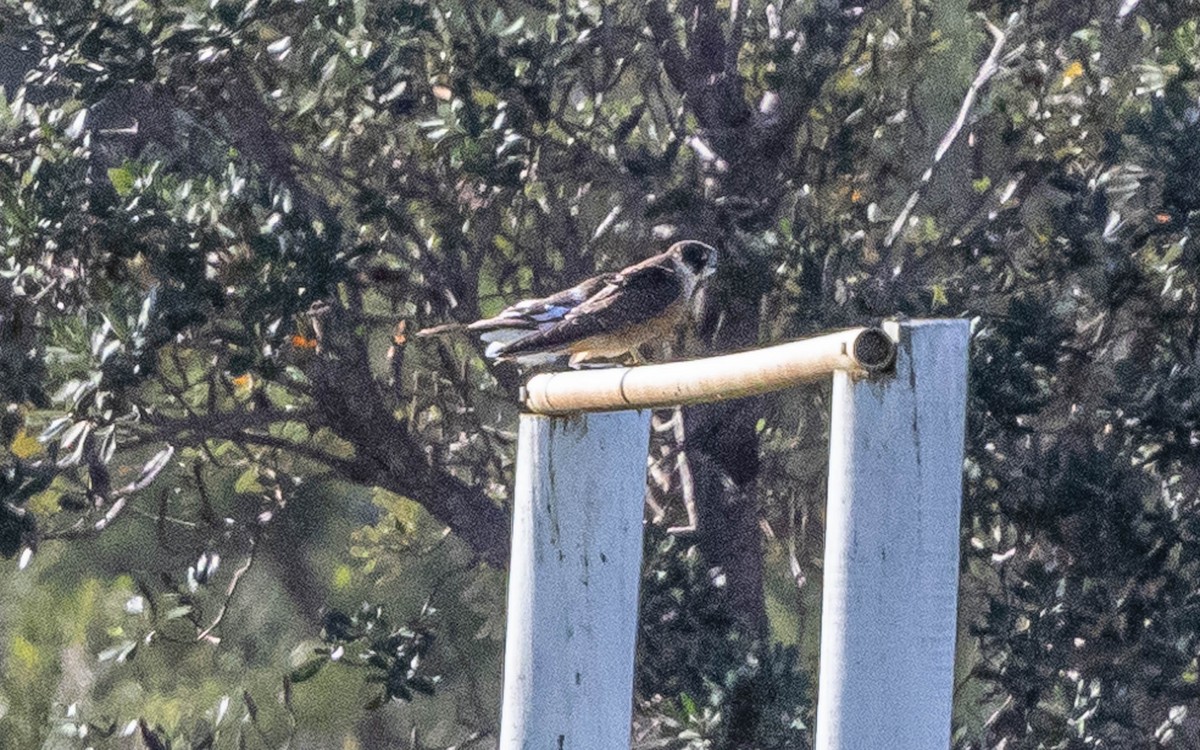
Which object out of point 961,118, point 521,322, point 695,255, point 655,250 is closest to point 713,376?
point 521,322

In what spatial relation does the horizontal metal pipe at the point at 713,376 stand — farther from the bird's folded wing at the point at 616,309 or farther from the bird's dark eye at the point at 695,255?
the bird's dark eye at the point at 695,255

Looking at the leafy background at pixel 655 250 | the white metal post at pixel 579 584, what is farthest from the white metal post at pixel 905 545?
the leafy background at pixel 655 250

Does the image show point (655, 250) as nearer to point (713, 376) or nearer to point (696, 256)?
point (696, 256)

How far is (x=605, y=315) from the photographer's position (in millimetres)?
5137

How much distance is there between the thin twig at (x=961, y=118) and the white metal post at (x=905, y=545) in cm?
432

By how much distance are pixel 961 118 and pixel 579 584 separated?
4068mm

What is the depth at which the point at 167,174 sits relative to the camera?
241 inches

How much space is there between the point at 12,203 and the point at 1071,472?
348 cm

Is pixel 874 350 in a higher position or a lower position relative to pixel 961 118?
lower

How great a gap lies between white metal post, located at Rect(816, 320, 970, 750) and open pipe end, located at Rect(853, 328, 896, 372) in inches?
0.5

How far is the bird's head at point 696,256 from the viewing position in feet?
19.5

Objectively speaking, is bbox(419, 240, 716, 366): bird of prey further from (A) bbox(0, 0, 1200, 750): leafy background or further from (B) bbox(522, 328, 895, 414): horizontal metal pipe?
(B) bbox(522, 328, 895, 414): horizontal metal pipe

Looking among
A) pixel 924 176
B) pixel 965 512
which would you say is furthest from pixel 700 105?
pixel 965 512

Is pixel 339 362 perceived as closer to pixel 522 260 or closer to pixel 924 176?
pixel 522 260
